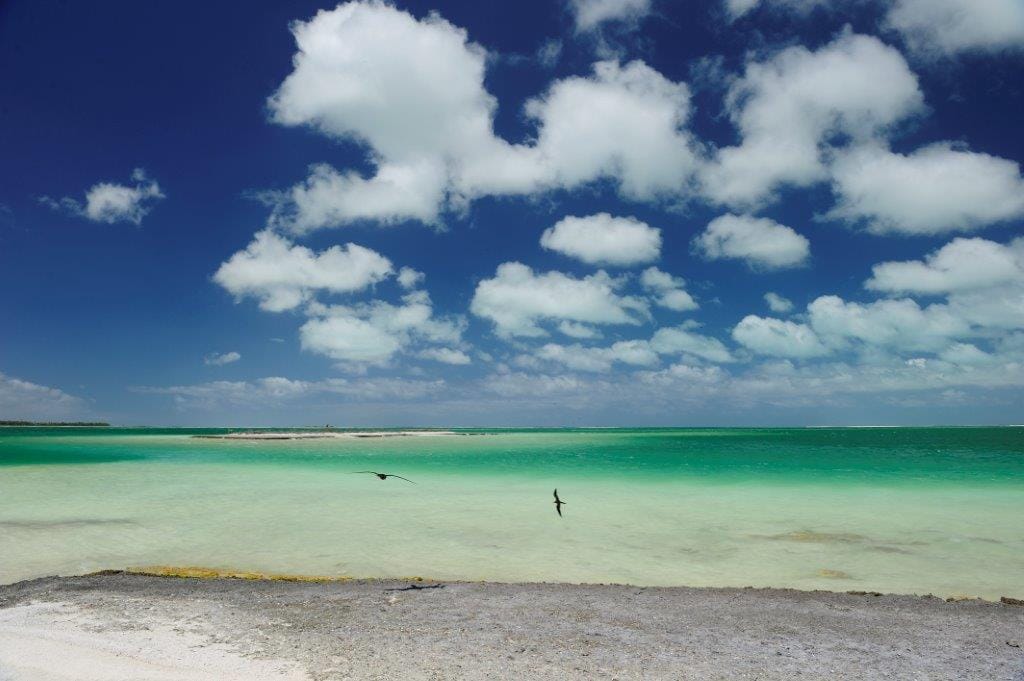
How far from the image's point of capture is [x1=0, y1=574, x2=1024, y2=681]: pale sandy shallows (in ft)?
23.5

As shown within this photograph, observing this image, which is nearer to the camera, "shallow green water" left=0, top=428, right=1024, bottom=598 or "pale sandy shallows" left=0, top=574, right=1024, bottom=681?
"pale sandy shallows" left=0, top=574, right=1024, bottom=681

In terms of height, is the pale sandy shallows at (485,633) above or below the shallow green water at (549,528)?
above

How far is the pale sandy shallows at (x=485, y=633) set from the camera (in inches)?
282

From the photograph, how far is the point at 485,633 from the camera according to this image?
844cm

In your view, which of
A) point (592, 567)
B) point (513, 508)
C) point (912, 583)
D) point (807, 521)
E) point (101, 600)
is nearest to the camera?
point (101, 600)

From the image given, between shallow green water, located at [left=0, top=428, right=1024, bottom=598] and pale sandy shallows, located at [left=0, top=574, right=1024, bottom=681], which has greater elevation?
pale sandy shallows, located at [left=0, top=574, right=1024, bottom=681]

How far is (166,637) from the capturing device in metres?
7.98

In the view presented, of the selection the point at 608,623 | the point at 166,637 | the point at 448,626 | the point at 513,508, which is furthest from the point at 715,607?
the point at 513,508

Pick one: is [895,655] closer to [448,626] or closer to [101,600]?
[448,626]

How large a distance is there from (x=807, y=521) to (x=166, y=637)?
57.5 feet

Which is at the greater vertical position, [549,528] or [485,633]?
[485,633]

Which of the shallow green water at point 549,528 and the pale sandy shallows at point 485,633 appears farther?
the shallow green water at point 549,528

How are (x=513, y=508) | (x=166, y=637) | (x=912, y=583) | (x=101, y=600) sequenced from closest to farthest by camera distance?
(x=166, y=637)
(x=101, y=600)
(x=912, y=583)
(x=513, y=508)

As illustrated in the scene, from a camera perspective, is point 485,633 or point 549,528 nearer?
point 485,633
